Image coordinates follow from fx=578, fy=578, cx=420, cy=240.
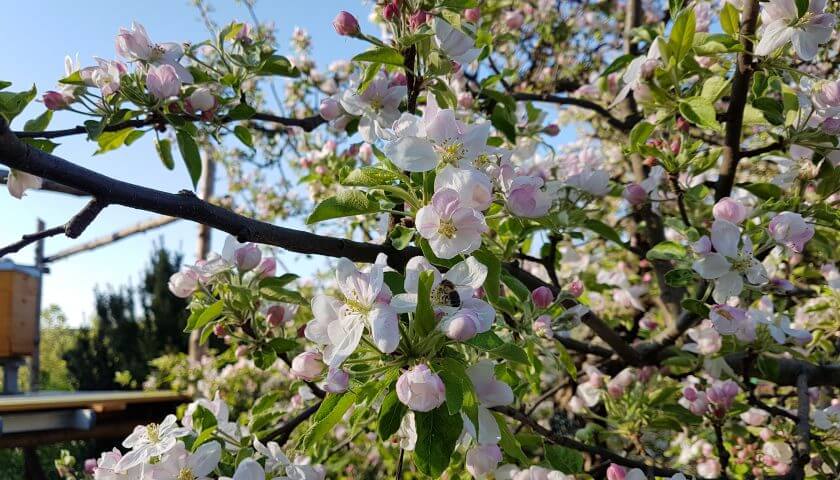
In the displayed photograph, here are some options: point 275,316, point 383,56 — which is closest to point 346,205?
point 383,56

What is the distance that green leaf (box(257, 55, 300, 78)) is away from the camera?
4.33ft

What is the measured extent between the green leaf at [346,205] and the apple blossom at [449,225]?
5.2 inches

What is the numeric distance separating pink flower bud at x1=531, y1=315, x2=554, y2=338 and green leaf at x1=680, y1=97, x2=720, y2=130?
0.46 m

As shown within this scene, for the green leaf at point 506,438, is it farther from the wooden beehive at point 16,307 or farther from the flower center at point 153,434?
the wooden beehive at point 16,307

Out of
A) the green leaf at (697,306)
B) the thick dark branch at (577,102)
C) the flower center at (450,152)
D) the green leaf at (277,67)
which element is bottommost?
the green leaf at (697,306)

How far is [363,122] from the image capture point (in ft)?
3.82

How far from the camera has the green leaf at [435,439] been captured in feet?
2.32

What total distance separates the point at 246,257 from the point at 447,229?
0.54 meters

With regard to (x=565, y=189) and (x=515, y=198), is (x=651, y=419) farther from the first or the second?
(x=515, y=198)

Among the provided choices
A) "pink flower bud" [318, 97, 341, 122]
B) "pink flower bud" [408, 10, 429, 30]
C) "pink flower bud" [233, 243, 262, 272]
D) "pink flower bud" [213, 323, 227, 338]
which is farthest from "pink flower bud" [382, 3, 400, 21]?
"pink flower bud" [213, 323, 227, 338]

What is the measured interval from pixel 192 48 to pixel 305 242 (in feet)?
2.44

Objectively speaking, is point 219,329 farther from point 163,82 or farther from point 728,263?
point 728,263

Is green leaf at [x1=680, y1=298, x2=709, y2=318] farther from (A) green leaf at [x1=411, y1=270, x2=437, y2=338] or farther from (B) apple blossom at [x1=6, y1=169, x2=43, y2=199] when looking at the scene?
(B) apple blossom at [x1=6, y1=169, x2=43, y2=199]

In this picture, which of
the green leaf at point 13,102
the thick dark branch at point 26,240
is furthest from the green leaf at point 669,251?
the green leaf at point 13,102
